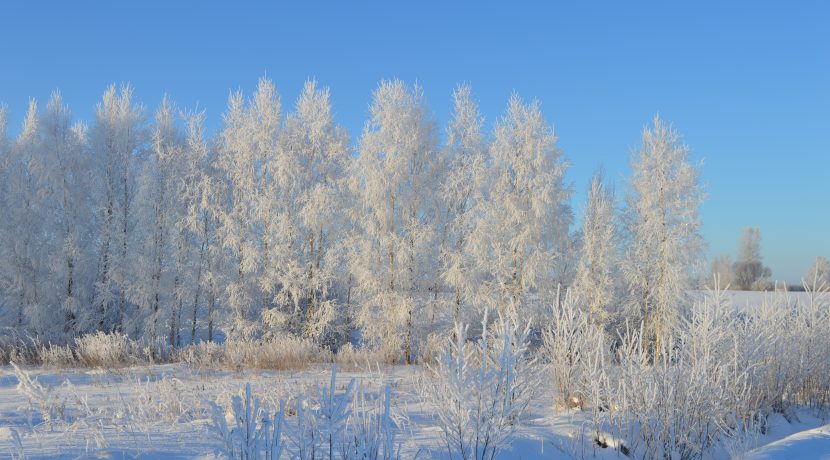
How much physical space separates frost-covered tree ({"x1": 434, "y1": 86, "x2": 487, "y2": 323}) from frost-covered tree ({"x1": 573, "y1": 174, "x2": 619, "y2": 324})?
3.83m

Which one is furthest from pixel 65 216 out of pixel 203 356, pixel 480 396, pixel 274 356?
pixel 480 396

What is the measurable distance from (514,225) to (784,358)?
10699 millimetres

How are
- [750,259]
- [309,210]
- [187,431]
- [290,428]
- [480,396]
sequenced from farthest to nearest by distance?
1. [750,259]
2. [309,210]
3. [187,431]
4. [290,428]
5. [480,396]

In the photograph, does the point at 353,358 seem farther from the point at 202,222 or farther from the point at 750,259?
the point at 750,259

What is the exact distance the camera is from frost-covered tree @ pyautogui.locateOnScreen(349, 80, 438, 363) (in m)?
17.1

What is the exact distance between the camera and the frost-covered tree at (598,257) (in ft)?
60.9

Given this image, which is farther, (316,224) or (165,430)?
(316,224)

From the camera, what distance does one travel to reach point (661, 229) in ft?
62.0

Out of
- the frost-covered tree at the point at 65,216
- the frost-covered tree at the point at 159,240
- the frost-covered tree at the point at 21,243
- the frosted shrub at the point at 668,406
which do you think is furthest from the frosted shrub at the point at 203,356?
the frost-covered tree at the point at 21,243

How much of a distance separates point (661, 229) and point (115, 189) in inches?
741

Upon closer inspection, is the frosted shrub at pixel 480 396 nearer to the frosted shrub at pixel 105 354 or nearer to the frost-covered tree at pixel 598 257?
the frosted shrub at pixel 105 354

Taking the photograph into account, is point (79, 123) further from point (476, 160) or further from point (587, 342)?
point (587, 342)

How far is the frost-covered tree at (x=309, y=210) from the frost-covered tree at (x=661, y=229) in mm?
10002

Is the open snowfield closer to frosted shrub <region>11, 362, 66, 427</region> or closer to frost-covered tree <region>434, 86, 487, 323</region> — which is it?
frosted shrub <region>11, 362, 66, 427</region>
